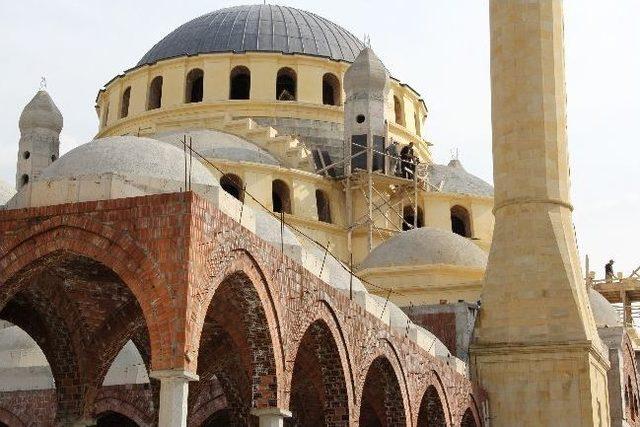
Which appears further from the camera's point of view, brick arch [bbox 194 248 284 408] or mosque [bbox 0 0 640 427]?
brick arch [bbox 194 248 284 408]

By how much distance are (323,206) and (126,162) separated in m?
17.6

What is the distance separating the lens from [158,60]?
33.8 metres

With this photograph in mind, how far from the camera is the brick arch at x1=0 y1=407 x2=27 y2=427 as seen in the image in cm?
1912

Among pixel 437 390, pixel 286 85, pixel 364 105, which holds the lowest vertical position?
pixel 437 390

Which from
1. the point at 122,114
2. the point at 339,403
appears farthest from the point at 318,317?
the point at 122,114

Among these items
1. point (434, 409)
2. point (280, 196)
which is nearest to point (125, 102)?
point (280, 196)

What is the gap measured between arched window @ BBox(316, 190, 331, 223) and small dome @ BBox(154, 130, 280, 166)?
5.64 feet

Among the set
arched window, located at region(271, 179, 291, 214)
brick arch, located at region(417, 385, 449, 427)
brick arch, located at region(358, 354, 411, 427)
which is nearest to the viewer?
brick arch, located at region(358, 354, 411, 427)

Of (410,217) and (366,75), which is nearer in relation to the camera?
(366,75)

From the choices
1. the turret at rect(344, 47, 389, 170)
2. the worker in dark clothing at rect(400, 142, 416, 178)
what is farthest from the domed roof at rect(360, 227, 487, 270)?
the worker in dark clothing at rect(400, 142, 416, 178)

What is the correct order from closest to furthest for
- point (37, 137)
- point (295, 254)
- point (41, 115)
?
point (295, 254)
point (37, 137)
point (41, 115)

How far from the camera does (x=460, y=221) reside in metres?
32.7

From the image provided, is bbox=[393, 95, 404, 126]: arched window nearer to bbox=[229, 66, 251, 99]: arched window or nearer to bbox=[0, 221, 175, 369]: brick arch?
bbox=[229, 66, 251, 99]: arched window

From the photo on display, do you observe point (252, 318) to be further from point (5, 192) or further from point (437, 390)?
point (5, 192)
